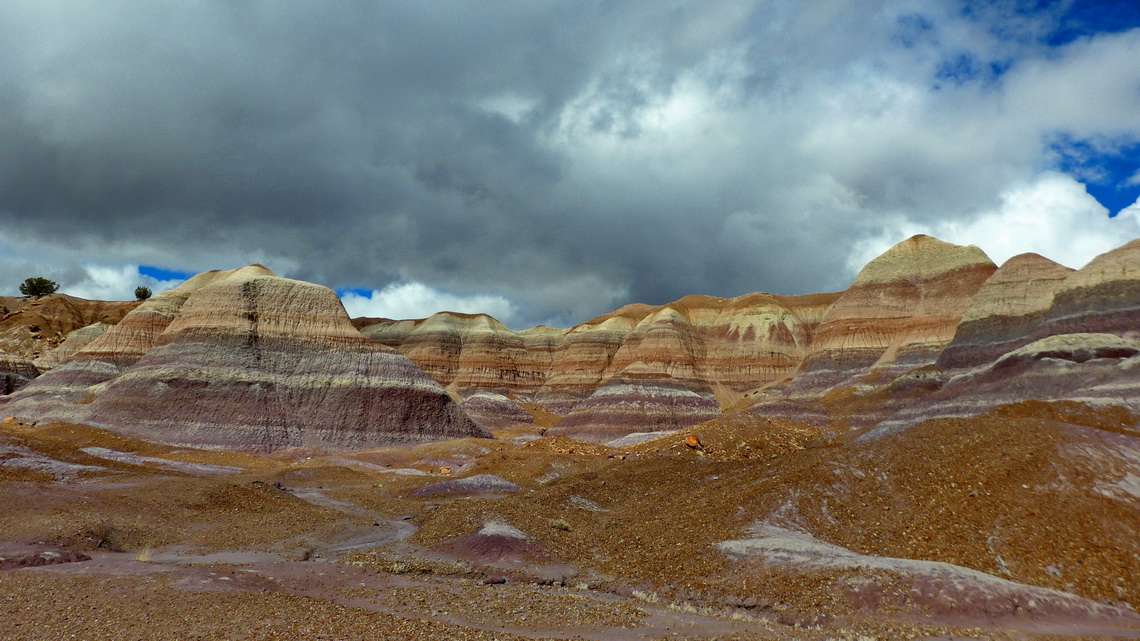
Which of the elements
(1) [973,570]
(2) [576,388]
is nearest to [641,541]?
(1) [973,570]

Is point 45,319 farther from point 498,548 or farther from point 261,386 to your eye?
point 498,548

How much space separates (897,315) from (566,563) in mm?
95307

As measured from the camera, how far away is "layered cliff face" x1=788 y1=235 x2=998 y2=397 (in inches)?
3698

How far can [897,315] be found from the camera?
100938 mm

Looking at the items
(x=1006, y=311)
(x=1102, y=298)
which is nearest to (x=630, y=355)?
(x=1006, y=311)

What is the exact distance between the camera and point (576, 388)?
422 ft

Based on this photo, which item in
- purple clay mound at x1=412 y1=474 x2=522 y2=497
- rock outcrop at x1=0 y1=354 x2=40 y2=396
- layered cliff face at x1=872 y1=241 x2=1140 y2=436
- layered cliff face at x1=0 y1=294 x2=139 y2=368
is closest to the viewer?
purple clay mound at x1=412 y1=474 x2=522 y2=497

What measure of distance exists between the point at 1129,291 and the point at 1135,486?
55.8 metres

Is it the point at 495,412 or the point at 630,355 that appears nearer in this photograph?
the point at 495,412

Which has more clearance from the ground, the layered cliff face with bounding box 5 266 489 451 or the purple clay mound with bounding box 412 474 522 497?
the layered cliff face with bounding box 5 266 489 451

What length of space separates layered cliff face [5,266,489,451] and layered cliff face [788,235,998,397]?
57394 mm

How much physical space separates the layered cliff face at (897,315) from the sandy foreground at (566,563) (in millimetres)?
71636

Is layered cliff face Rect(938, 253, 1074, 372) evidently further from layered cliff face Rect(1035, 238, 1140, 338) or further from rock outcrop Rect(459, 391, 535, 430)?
rock outcrop Rect(459, 391, 535, 430)

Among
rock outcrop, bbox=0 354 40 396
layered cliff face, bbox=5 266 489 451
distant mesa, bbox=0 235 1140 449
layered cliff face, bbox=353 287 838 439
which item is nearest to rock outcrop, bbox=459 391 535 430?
distant mesa, bbox=0 235 1140 449
